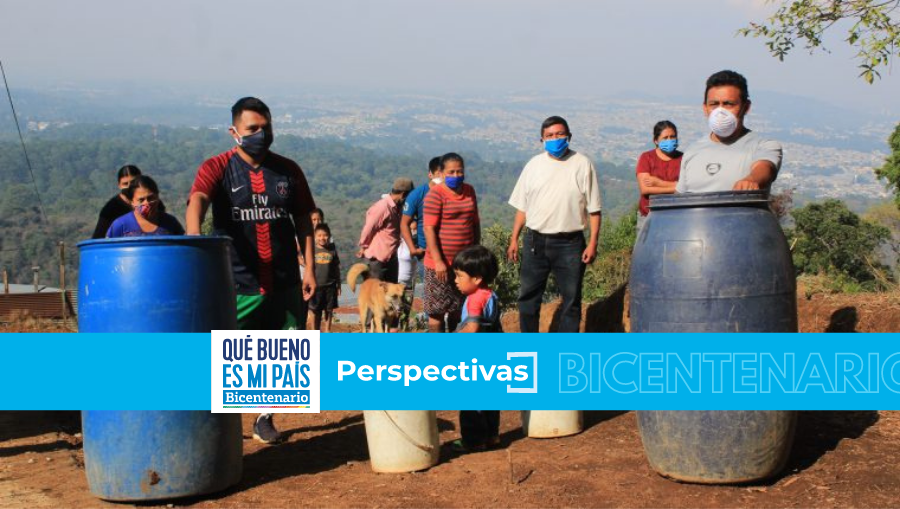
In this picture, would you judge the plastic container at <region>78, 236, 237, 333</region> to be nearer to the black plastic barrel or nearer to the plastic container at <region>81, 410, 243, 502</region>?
the plastic container at <region>81, 410, 243, 502</region>

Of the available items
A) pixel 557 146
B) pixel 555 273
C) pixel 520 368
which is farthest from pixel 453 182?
pixel 520 368

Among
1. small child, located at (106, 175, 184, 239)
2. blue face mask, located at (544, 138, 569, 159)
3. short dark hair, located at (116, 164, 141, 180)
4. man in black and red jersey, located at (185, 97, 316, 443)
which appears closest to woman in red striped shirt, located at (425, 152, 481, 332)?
blue face mask, located at (544, 138, 569, 159)

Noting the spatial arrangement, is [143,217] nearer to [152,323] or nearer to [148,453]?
[152,323]

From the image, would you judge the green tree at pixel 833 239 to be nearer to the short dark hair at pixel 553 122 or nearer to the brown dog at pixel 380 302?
the brown dog at pixel 380 302

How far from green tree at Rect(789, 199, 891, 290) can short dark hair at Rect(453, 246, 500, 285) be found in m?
11.8

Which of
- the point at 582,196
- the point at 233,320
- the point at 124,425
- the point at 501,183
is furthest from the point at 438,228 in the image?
the point at 501,183

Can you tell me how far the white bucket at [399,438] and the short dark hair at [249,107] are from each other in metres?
1.89

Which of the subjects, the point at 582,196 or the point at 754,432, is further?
the point at 582,196

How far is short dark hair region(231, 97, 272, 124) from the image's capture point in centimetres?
609

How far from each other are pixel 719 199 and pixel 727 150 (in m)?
0.62

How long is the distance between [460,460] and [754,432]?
175 cm

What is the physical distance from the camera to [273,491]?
5.35 metres

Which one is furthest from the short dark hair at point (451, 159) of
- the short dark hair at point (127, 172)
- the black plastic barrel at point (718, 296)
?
the black plastic barrel at point (718, 296)

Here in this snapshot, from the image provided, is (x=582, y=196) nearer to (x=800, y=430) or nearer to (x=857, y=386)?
(x=800, y=430)
